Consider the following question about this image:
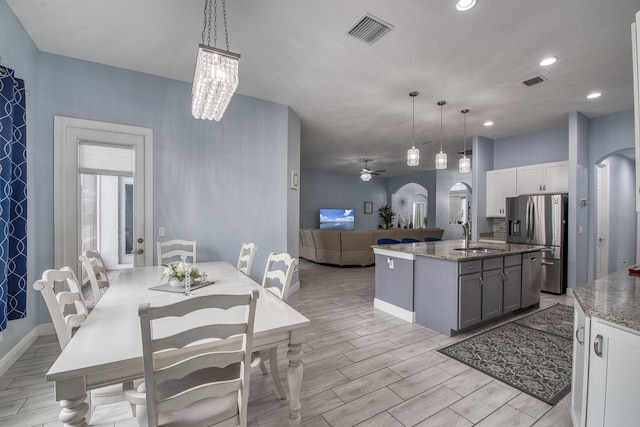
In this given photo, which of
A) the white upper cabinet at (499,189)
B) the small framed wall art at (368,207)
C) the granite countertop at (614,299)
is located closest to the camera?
A: the granite countertop at (614,299)

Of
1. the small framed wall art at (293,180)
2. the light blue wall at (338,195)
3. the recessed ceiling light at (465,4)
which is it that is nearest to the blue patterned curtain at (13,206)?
the small framed wall art at (293,180)

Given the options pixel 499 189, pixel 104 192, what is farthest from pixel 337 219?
pixel 104 192

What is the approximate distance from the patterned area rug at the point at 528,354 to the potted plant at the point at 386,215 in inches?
323

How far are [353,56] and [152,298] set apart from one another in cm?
290

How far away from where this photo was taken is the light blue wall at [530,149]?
16.9 feet

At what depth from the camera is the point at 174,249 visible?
11.5ft

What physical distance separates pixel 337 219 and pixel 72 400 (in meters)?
9.84

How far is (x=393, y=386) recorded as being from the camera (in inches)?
82.2

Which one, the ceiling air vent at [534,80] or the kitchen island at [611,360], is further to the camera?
the ceiling air vent at [534,80]

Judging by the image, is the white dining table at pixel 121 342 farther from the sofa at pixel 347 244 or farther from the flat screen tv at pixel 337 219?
the flat screen tv at pixel 337 219

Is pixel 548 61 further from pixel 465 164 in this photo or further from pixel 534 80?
pixel 465 164

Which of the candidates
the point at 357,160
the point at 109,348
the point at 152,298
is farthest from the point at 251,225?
the point at 357,160

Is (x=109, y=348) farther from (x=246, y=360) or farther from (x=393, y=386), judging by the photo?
(x=393, y=386)

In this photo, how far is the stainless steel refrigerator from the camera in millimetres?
4629
